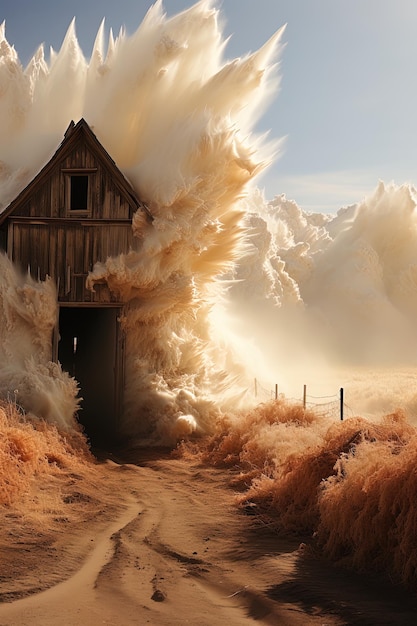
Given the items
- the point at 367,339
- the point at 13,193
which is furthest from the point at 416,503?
the point at 367,339

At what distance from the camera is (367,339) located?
6475 centimetres

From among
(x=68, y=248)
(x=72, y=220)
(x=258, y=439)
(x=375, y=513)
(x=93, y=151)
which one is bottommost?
(x=258, y=439)

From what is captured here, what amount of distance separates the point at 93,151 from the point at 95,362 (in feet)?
22.5

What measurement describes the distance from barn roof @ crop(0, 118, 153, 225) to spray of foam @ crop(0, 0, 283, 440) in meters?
0.64

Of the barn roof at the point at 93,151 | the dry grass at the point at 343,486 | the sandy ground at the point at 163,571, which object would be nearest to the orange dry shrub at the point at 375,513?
the dry grass at the point at 343,486

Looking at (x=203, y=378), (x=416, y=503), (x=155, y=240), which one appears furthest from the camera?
(x=203, y=378)

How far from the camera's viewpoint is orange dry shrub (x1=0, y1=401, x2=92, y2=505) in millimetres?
11234

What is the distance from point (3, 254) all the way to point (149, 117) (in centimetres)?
617

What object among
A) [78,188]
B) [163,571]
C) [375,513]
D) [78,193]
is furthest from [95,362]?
[375,513]

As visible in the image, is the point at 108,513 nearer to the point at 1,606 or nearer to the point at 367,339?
the point at 1,606

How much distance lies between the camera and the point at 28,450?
12.8 meters

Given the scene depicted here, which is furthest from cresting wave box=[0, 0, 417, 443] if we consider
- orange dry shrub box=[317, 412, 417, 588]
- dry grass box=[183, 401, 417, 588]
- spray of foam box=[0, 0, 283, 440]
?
orange dry shrub box=[317, 412, 417, 588]

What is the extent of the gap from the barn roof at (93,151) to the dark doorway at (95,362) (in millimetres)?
3238

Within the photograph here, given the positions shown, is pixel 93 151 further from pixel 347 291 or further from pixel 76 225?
pixel 347 291
